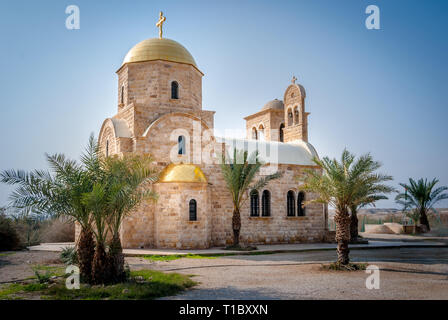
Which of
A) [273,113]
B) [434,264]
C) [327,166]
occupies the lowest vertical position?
[434,264]

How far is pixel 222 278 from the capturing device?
964 centimetres

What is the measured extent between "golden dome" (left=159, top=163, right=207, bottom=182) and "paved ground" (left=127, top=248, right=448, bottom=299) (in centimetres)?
395

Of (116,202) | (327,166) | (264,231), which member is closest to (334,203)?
(327,166)

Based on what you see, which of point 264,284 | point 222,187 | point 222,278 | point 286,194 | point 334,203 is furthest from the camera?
point 286,194

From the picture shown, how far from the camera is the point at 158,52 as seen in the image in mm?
18922

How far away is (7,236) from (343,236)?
1367 cm

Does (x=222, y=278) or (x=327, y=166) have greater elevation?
(x=327, y=166)

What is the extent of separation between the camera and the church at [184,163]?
16578 mm

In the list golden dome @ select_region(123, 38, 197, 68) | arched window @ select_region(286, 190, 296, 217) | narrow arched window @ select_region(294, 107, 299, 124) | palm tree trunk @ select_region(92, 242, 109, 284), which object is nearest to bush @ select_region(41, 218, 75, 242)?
golden dome @ select_region(123, 38, 197, 68)

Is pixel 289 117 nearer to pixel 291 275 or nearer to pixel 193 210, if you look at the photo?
pixel 193 210

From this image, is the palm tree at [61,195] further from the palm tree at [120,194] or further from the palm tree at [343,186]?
the palm tree at [343,186]
